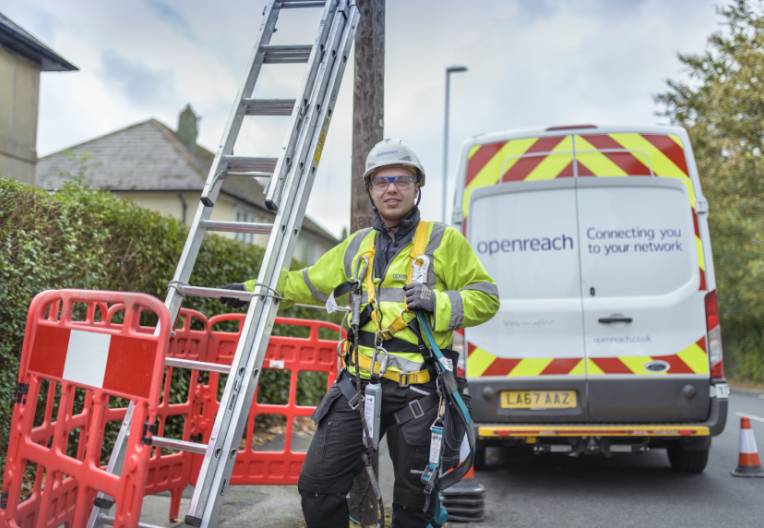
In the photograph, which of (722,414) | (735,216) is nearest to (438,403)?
(722,414)

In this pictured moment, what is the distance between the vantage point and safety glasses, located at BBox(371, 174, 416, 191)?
3.38 m

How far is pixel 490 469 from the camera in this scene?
276 inches

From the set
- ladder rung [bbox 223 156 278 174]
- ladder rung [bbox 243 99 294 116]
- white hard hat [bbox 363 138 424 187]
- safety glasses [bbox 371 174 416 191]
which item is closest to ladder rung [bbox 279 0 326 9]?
ladder rung [bbox 243 99 294 116]

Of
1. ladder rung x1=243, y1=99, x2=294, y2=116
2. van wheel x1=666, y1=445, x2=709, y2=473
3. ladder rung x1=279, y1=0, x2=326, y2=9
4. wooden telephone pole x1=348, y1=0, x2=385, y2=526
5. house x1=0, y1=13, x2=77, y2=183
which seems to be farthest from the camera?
house x1=0, y1=13, x2=77, y2=183

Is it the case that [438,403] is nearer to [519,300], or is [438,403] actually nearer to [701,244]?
[519,300]

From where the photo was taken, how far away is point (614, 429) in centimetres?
557

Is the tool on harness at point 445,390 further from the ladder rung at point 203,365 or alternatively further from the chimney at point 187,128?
the chimney at point 187,128

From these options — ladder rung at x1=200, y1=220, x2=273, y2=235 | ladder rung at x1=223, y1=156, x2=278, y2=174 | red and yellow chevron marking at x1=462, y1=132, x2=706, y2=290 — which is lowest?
ladder rung at x1=200, y1=220, x2=273, y2=235

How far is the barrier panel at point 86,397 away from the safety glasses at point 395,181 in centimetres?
115

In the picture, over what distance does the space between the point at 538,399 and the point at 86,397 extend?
3578 mm

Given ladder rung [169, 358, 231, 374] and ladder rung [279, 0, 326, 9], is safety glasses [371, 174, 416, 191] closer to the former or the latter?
ladder rung [169, 358, 231, 374]

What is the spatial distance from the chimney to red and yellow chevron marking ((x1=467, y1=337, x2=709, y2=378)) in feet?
95.1

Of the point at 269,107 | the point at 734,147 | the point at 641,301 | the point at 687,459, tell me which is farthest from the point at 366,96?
the point at 734,147

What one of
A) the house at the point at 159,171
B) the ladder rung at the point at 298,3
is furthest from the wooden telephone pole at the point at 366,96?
the house at the point at 159,171
